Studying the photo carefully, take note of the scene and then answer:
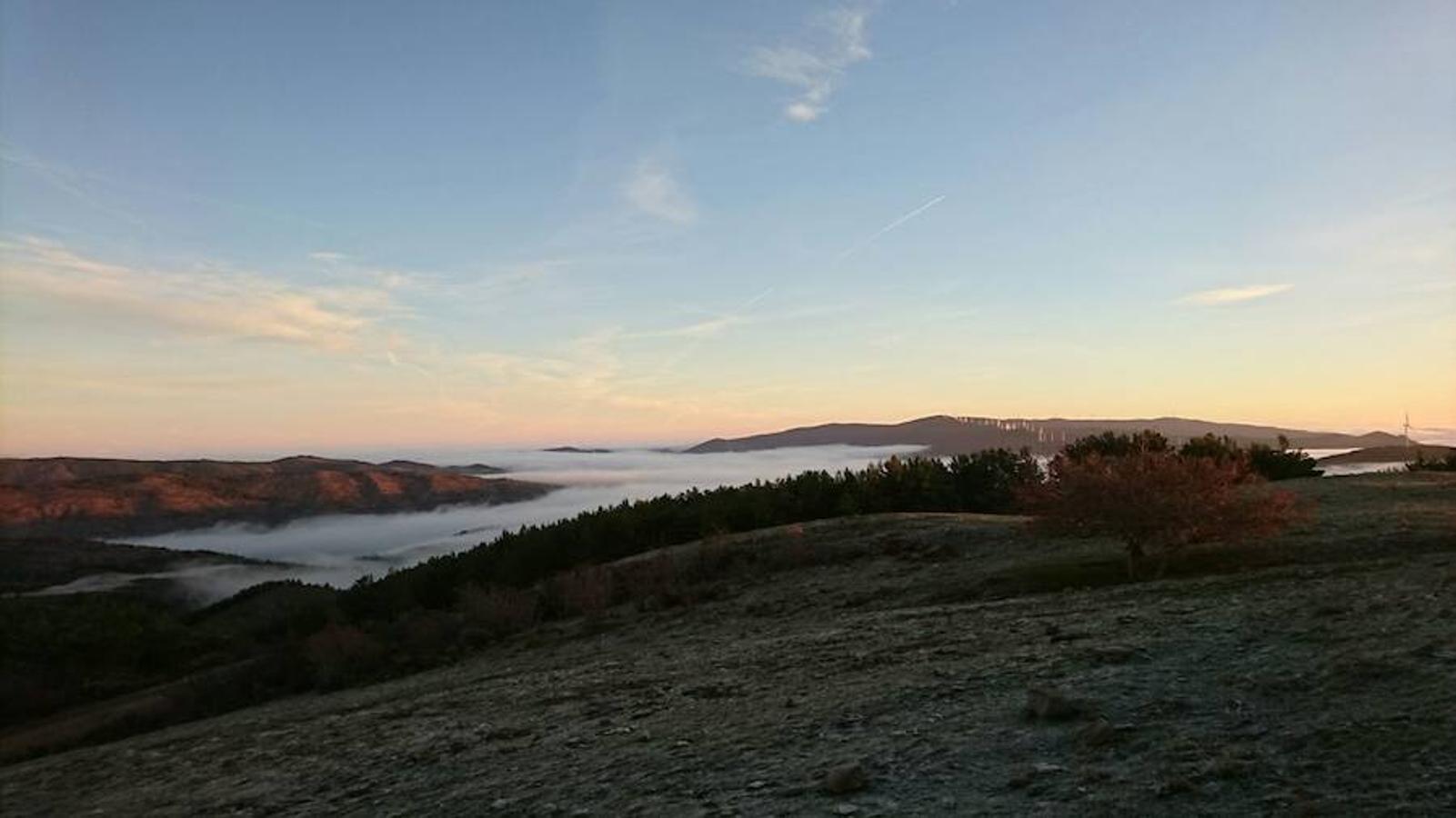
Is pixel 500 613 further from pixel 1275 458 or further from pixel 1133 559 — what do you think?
pixel 1275 458

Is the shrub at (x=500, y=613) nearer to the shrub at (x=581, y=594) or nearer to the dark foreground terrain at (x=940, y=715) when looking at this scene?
the shrub at (x=581, y=594)

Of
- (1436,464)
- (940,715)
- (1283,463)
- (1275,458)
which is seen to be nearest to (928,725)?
(940,715)

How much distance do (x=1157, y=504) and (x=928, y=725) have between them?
34.2 ft

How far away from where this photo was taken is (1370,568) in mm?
13805

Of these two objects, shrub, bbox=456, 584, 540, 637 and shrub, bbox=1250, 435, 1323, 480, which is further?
shrub, bbox=1250, 435, 1323, 480

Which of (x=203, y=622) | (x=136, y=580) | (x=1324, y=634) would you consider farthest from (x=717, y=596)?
(x=136, y=580)

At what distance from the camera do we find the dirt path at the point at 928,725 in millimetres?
6293

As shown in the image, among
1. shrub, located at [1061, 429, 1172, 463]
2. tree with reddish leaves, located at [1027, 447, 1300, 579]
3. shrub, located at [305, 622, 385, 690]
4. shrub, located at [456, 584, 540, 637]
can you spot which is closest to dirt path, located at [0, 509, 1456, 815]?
tree with reddish leaves, located at [1027, 447, 1300, 579]

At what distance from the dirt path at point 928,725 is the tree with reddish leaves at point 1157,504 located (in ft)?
6.32

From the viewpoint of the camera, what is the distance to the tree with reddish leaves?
55.8ft

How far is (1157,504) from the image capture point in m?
16.9

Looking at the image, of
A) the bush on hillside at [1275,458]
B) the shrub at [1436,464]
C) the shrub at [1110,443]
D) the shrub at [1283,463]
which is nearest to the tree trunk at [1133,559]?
the shrub at [1110,443]

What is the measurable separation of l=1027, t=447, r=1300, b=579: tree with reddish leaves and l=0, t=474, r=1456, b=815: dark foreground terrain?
0.63 m

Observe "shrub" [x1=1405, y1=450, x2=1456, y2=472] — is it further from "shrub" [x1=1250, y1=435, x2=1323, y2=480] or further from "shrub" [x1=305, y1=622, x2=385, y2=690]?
"shrub" [x1=305, y1=622, x2=385, y2=690]
